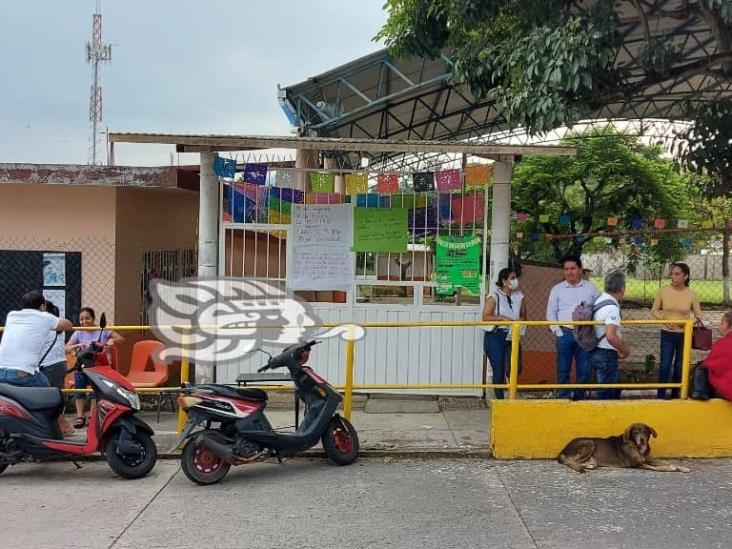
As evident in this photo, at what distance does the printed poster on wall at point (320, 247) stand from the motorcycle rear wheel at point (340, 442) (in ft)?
7.22

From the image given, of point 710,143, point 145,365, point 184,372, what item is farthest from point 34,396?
point 710,143

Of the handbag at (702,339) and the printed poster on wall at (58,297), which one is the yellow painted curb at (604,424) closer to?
the handbag at (702,339)

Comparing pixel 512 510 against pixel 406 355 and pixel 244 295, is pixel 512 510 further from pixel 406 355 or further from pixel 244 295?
pixel 244 295

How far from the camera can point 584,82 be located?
19.2 ft

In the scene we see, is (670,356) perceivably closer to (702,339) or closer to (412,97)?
(702,339)

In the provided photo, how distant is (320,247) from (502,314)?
211 centimetres

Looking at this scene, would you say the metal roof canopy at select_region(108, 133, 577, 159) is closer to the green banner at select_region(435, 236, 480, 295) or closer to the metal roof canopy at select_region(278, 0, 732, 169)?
the green banner at select_region(435, 236, 480, 295)

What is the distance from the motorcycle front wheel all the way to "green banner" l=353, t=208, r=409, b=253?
3.12 meters

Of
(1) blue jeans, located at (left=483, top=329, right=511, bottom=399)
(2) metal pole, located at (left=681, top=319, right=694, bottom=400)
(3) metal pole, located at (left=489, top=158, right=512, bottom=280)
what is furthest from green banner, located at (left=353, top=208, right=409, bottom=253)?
(2) metal pole, located at (left=681, top=319, right=694, bottom=400)

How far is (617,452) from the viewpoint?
5.62 meters

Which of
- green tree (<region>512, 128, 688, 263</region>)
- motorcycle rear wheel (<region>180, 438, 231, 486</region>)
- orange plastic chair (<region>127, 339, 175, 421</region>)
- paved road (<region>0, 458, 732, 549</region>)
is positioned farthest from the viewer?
green tree (<region>512, 128, 688, 263</region>)

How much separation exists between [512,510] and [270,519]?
63.4 inches

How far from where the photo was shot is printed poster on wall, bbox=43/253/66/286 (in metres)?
7.87

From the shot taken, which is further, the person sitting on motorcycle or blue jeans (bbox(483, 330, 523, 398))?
blue jeans (bbox(483, 330, 523, 398))
